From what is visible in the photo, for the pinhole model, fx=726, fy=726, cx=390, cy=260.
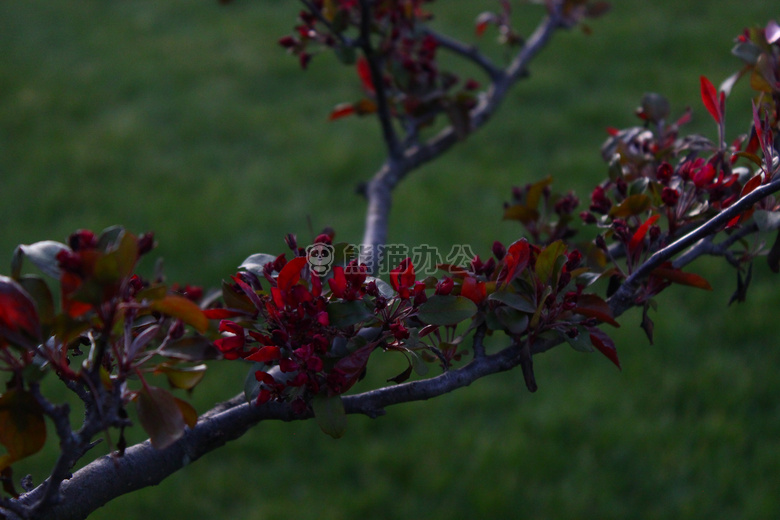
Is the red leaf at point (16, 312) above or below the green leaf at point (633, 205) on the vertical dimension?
below

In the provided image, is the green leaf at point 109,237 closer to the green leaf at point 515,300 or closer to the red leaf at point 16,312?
the red leaf at point 16,312

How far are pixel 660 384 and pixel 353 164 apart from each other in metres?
2.24

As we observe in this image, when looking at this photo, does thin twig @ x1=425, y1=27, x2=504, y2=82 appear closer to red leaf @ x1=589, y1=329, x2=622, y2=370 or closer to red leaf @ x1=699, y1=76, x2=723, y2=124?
red leaf @ x1=699, y1=76, x2=723, y2=124

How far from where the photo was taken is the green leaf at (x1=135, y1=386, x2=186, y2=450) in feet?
3.13

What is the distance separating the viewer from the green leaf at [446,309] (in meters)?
1.08

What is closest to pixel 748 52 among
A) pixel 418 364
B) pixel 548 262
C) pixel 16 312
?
pixel 548 262

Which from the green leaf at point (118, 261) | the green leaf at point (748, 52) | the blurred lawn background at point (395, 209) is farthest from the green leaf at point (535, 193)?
the blurred lawn background at point (395, 209)

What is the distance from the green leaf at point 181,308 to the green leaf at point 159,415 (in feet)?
0.41

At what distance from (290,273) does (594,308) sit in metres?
0.47

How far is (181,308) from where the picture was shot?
2.92 feet

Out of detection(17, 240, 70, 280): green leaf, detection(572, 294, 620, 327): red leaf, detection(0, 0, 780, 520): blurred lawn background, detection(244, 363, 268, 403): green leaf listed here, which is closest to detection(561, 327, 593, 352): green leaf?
detection(572, 294, 620, 327): red leaf

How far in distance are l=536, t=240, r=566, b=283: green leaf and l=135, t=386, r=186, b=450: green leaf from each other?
1.90 ft

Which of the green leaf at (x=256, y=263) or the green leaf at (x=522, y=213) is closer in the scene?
the green leaf at (x=256, y=263)

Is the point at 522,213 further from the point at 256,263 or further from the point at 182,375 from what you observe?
the point at 182,375
